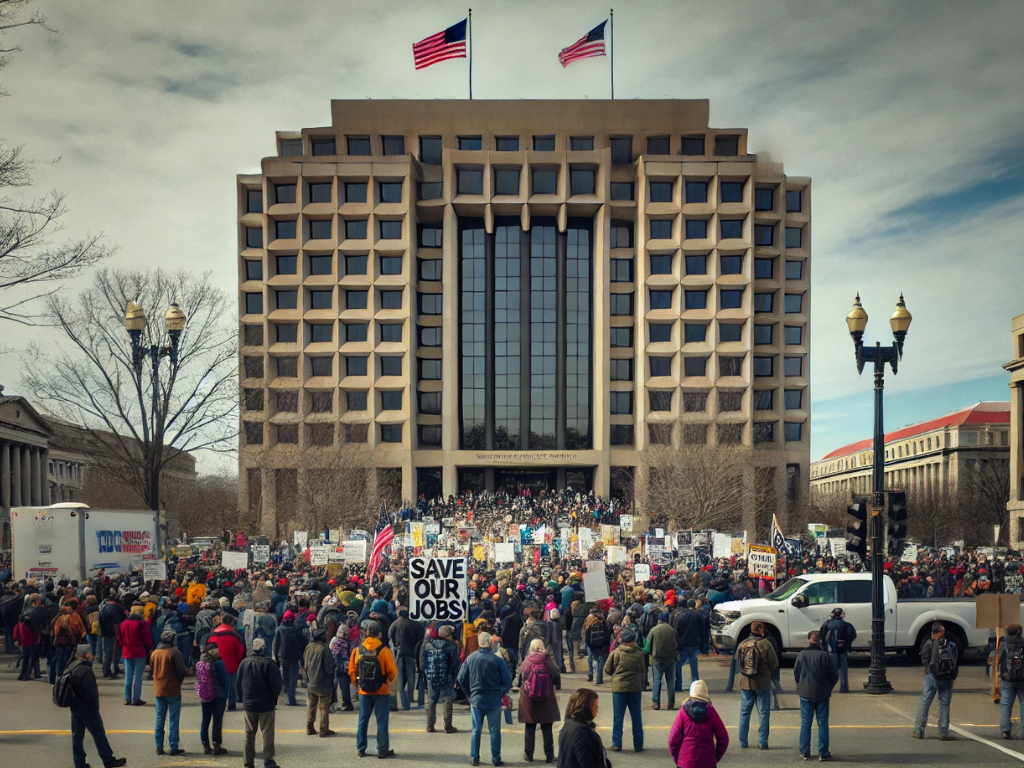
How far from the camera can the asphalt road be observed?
12898 mm

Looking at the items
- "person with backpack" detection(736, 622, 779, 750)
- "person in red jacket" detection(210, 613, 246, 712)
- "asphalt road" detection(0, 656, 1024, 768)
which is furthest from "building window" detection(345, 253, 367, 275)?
"person with backpack" detection(736, 622, 779, 750)

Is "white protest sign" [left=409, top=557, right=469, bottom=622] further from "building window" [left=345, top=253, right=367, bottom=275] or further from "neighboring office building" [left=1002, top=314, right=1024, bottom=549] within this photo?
"neighboring office building" [left=1002, top=314, right=1024, bottom=549]

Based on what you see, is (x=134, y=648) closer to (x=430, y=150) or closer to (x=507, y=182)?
(x=507, y=182)

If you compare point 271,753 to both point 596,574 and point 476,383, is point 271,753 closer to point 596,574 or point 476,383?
point 596,574

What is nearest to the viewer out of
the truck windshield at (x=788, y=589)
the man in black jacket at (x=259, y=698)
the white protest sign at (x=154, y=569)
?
the man in black jacket at (x=259, y=698)

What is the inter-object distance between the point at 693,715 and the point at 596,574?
38.4ft

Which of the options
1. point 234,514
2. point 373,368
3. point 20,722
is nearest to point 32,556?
point 20,722

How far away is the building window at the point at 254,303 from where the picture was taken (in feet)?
285

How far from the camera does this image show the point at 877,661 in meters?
18.1

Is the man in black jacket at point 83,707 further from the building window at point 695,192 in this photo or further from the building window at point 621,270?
the building window at point 621,270

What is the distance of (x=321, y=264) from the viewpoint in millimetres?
85375

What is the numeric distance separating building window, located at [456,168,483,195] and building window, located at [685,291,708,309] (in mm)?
19005

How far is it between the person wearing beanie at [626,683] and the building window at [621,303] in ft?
245

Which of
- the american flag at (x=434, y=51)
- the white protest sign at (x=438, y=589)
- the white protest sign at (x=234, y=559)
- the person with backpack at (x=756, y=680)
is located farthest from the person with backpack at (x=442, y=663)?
the american flag at (x=434, y=51)
